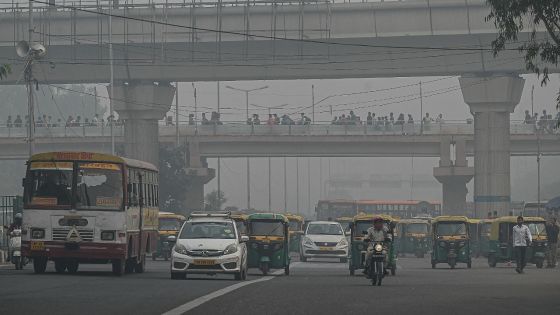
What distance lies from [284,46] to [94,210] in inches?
1726

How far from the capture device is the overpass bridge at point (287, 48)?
247 ft

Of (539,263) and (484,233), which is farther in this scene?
(484,233)

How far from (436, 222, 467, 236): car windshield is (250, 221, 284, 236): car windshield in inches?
477

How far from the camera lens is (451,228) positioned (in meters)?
53.1

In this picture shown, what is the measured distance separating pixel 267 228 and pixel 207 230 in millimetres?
8431

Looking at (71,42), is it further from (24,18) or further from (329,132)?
(329,132)

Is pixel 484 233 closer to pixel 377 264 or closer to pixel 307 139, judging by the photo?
pixel 377 264

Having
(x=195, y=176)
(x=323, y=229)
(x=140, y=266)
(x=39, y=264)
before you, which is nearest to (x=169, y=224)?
(x=323, y=229)

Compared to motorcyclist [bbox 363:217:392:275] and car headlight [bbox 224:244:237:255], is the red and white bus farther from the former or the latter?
motorcyclist [bbox 363:217:392:275]

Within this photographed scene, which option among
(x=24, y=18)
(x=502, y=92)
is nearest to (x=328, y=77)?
(x=502, y=92)

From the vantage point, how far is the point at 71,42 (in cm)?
7862

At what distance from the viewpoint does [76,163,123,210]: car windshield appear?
111ft

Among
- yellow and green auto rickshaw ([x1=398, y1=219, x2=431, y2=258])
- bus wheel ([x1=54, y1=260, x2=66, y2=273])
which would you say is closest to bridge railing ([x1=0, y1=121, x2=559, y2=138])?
yellow and green auto rickshaw ([x1=398, y1=219, x2=431, y2=258])

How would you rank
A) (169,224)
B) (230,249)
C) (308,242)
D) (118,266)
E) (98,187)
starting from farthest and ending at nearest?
(169,224), (308,242), (118,266), (98,187), (230,249)
